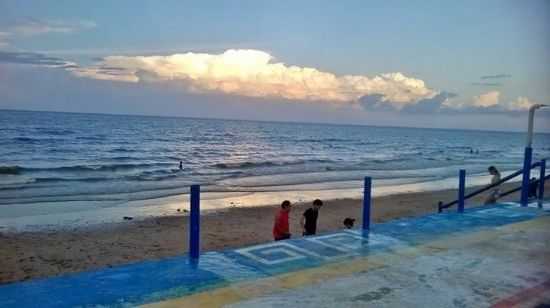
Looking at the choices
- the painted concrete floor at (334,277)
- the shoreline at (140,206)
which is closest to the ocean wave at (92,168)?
the shoreline at (140,206)

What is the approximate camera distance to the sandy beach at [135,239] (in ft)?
34.0

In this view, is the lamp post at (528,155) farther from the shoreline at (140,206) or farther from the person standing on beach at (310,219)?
the shoreline at (140,206)

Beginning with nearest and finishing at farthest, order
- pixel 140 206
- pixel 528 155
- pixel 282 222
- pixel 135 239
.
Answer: pixel 282 222 < pixel 528 155 < pixel 135 239 < pixel 140 206

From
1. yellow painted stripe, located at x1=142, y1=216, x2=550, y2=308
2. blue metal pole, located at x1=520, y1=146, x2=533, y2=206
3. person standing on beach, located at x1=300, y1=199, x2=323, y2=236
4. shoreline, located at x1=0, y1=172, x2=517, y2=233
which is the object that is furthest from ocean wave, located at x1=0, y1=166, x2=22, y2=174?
blue metal pole, located at x1=520, y1=146, x2=533, y2=206

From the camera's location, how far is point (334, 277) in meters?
5.39

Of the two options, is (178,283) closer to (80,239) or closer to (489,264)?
(489,264)

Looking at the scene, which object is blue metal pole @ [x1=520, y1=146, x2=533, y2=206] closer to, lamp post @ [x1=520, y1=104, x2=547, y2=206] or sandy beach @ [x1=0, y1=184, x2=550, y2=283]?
lamp post @ [x1=520, y1=104, x2=547, y2=206]

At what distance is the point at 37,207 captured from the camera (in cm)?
1709

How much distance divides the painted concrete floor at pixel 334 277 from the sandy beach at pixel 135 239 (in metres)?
5.40

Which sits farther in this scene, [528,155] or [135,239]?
[135,239]

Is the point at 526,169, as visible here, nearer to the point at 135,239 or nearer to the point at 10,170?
the point at 135,239

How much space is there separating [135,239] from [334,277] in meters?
8.67

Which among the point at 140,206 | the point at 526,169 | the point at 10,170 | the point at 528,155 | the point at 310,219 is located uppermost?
the point at 528,155

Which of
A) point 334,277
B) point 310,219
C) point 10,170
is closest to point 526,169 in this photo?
point 310,219
